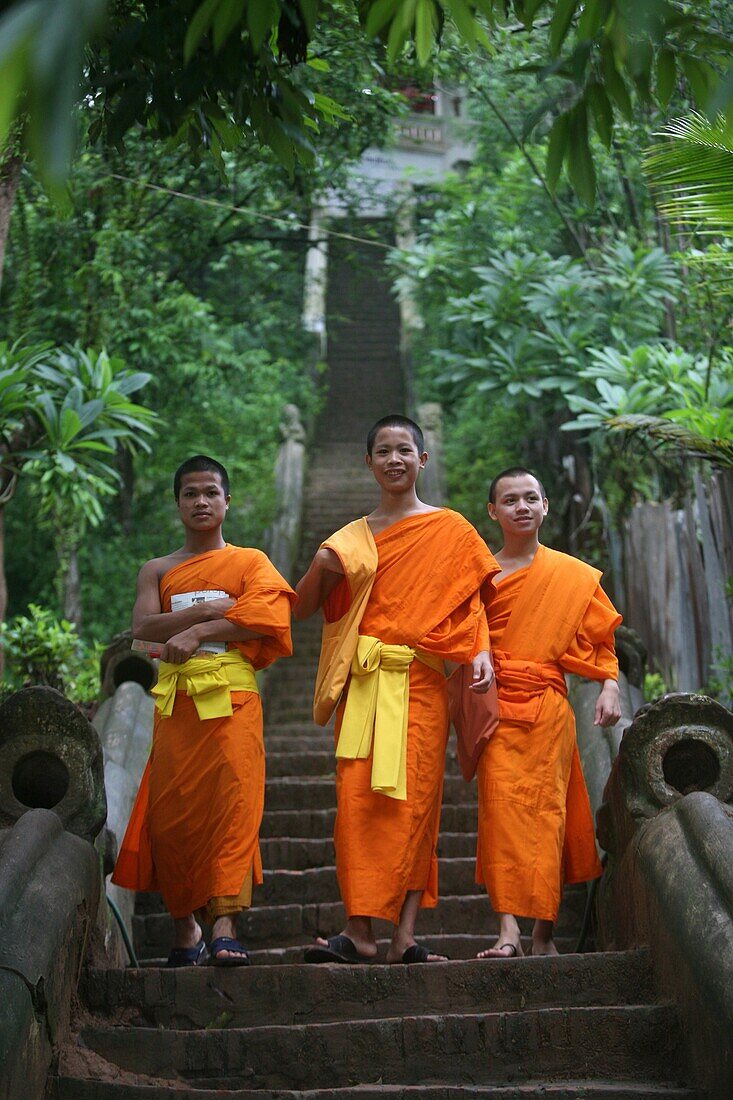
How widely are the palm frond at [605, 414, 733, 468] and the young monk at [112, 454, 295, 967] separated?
2097mm

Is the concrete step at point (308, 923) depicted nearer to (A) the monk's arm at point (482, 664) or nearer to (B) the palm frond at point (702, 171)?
(A) the monk's arm at point (482, 664)

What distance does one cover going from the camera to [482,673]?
4.86m

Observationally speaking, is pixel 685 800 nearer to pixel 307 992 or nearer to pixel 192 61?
pixel 307 992

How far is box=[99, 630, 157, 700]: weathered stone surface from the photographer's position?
6844 mm

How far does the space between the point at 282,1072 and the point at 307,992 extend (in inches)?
14.3

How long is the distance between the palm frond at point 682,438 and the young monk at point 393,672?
1451 mm

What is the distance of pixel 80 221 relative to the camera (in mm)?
10078

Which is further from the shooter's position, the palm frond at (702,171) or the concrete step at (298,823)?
the concrete step at (298,823)

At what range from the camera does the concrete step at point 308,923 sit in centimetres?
548

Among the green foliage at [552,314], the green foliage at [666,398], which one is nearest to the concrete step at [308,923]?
the green foliage at [666,398]

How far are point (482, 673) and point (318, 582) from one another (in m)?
0.68

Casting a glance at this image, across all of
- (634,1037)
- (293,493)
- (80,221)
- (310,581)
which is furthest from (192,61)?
(293,493)

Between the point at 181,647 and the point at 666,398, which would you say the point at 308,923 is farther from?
the point at 666,398

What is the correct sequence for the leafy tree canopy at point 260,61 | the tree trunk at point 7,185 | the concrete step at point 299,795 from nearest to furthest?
the leafy tree canopy at point 260,61 < the tree trunk at point 7,185 < the concrete step at point 299,795
